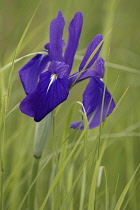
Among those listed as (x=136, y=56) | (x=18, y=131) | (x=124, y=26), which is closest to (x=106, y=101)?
(x=18, y=131)

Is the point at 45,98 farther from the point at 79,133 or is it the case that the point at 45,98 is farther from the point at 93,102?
the point at 79,133

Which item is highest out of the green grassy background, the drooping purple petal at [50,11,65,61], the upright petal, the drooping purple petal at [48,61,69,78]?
the drooping purple petal at [50,11,65,61]

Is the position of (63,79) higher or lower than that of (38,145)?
higher

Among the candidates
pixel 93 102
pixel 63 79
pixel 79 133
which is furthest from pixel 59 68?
pixel 79 133

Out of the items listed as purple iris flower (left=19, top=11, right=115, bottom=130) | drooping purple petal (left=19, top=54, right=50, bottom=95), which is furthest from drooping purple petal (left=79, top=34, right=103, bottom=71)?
drooping purple petal (left=19, top=54, right=50, bottom=95)

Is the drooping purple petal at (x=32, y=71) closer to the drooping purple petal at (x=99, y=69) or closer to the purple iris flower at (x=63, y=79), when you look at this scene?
the purple iris flower at (x=63, y=79)

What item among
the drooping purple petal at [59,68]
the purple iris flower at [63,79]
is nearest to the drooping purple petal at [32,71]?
the purple iris flower at [63,79]

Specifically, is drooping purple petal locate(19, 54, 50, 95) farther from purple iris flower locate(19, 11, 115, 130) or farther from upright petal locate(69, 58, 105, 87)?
upright petal locate(69, 58, 105, 87)

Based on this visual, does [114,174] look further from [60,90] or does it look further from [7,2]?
[7,2]

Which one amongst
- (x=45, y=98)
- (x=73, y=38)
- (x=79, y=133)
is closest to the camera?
(x=45, y=98)
